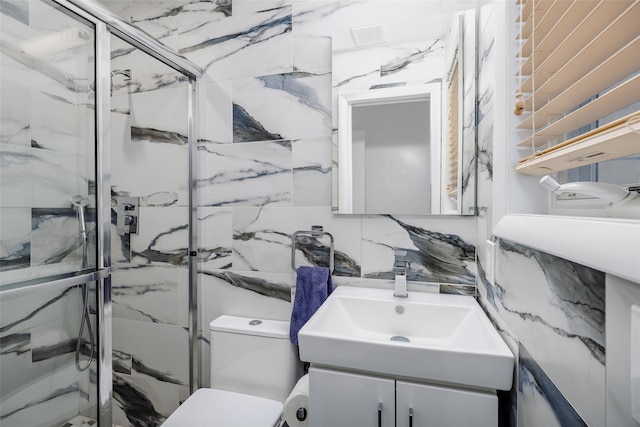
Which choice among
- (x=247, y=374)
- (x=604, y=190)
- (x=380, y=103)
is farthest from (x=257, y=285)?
(x=604, y=190)

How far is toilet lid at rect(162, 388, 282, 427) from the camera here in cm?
123

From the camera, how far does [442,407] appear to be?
0.87 metres

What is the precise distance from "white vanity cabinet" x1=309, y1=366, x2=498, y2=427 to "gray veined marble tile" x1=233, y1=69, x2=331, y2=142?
1022 mm

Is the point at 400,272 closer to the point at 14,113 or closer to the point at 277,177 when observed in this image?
the point at 277,177

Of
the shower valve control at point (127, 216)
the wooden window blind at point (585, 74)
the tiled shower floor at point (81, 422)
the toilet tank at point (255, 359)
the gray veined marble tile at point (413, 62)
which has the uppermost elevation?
the gray veined marble tile at point (413, 62)

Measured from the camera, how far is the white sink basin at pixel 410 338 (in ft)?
2.70

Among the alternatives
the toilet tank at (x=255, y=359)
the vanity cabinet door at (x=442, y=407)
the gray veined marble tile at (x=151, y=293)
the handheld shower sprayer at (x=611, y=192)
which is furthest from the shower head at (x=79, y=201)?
the handheld shower sprayer at (x=611, y=192)

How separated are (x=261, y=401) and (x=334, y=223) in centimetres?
83

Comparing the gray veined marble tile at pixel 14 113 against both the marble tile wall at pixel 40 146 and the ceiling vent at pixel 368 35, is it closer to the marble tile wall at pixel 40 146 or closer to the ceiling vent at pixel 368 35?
the marble tile wall at pixel 40 146

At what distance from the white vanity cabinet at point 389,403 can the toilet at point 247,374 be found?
44 centimetres

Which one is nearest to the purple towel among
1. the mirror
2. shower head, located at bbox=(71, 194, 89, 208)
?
the mirror

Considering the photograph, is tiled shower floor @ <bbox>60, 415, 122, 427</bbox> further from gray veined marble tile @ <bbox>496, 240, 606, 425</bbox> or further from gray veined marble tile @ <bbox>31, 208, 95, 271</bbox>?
gray veined marble tile @ <bbox>496, 240, 606, 425</bbox>

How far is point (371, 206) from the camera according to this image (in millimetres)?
1405

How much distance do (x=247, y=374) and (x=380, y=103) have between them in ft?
4.38
